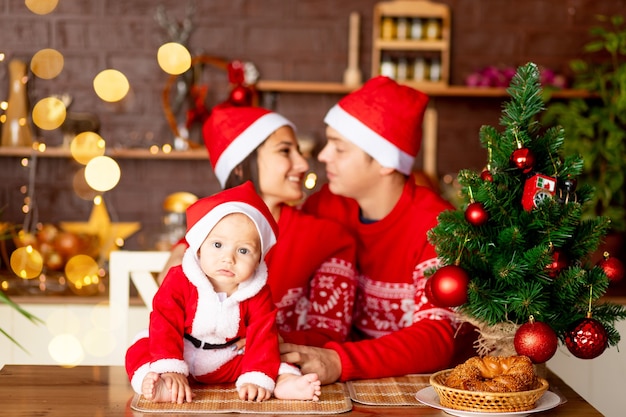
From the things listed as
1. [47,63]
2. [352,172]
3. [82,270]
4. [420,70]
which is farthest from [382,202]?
[47,63]

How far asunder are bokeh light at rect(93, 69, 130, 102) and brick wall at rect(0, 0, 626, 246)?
28 mm

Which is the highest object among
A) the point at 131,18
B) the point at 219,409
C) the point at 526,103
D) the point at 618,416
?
the point at 131,18

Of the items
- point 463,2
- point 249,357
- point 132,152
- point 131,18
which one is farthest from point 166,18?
point 249,357

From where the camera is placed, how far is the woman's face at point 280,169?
211 cm

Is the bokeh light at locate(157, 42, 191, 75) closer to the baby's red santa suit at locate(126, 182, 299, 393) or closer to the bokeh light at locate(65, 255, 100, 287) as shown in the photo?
the bokeh light at locate(65, 255, 100, 287)

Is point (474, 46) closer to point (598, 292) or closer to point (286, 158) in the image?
point (286, 158)

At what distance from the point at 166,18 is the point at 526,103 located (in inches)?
110

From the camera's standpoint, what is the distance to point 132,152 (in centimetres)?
401

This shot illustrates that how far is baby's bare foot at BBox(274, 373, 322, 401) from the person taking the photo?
151cm

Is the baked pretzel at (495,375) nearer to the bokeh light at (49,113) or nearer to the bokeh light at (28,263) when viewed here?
the bokeh light at (28,263)

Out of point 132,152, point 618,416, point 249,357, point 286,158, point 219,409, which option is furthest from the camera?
point 132,152

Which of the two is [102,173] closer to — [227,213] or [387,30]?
[387,30]

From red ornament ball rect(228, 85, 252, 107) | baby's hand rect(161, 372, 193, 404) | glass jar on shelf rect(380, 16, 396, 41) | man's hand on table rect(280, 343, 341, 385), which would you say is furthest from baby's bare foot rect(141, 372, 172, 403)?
glass jar on shelf rect(380, 16, 396, 41)

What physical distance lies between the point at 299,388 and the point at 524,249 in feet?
1.51
